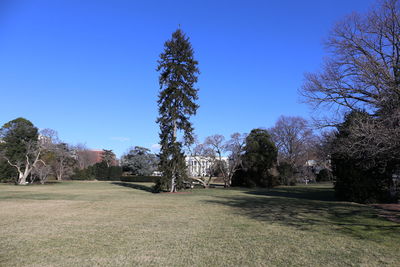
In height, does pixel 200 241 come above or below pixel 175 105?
below

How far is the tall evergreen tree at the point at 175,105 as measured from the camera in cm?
2303

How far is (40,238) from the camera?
20.5ft

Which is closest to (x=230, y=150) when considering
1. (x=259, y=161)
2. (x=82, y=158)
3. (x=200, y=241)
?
(x=259, y=161)

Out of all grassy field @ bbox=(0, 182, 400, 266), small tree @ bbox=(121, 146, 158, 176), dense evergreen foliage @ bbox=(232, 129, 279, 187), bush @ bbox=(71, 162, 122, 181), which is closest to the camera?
grassy field @ bbox=(0, 182, 400, 266)

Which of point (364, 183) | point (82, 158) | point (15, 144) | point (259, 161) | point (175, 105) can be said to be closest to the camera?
point (364, 183)

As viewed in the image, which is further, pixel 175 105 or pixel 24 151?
pixel 24 151

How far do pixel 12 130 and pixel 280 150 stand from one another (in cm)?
4508

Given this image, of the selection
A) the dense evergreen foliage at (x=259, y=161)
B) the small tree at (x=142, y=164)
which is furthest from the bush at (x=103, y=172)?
the dense evergreen foliage at (x=259, y=161)

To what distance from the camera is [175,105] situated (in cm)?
2345

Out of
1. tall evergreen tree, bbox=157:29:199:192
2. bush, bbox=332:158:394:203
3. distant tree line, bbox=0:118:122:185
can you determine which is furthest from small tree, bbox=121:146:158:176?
bush, bbox=332:158:394:203

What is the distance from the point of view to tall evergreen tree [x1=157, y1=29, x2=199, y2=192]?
23.0m

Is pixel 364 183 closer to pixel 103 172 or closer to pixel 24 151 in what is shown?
pixel 24 151

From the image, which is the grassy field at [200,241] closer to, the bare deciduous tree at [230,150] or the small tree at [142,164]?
the bare deciduous tree at [230,150]

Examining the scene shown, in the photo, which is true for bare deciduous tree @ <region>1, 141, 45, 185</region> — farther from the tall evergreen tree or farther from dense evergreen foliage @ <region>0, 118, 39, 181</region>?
the tall evergreen tree
